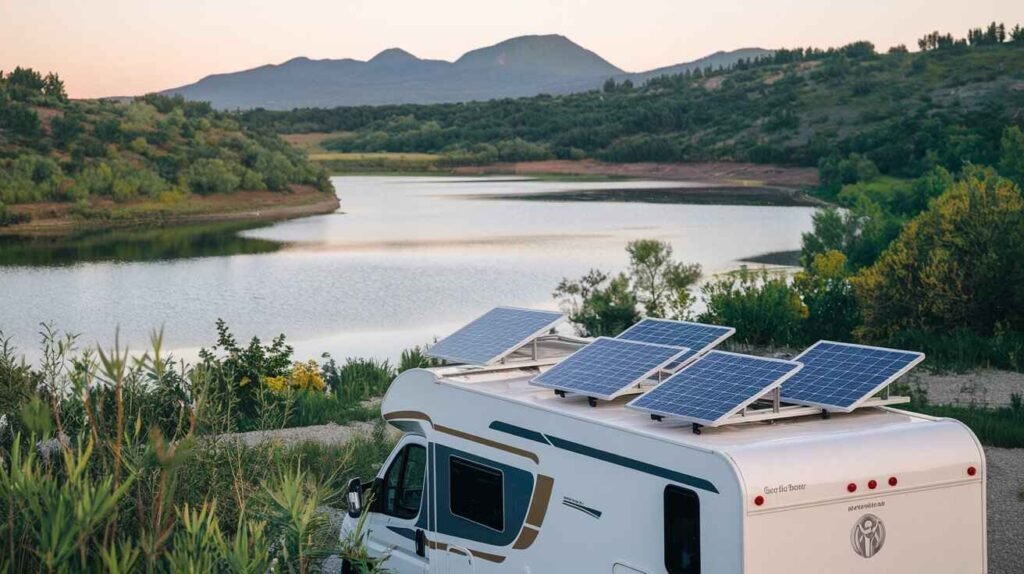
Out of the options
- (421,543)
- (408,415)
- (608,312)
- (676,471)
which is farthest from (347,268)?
(676,471)

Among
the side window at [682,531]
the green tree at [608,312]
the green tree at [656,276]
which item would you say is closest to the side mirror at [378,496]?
the side window at [682,531]

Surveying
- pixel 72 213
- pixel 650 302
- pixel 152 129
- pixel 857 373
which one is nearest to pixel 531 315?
pixel 857 373

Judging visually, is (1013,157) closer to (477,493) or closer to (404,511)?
(404,511)

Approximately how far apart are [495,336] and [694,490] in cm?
→ 286

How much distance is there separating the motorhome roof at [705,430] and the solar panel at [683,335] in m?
0.84

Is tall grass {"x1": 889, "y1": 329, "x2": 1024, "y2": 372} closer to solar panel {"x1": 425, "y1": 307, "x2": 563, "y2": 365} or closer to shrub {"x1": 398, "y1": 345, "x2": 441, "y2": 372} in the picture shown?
shrub {"x1": 398, "y1": 345, "x2": 441, "y2": 372}

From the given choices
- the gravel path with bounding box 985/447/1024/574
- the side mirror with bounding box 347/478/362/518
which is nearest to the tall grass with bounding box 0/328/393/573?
the side mirror with bounding box 347/478/362/518

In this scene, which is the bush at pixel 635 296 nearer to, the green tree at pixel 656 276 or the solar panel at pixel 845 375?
the green tree at pixel 656 276

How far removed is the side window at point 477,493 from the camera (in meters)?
7.33

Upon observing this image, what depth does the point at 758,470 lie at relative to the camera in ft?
19.0

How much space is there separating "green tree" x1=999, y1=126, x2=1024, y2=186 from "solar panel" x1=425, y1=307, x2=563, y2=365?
1136 inches

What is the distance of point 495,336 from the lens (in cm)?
860

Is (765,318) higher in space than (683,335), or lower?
lower

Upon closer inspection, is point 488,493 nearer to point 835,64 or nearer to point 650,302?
point 650,302
